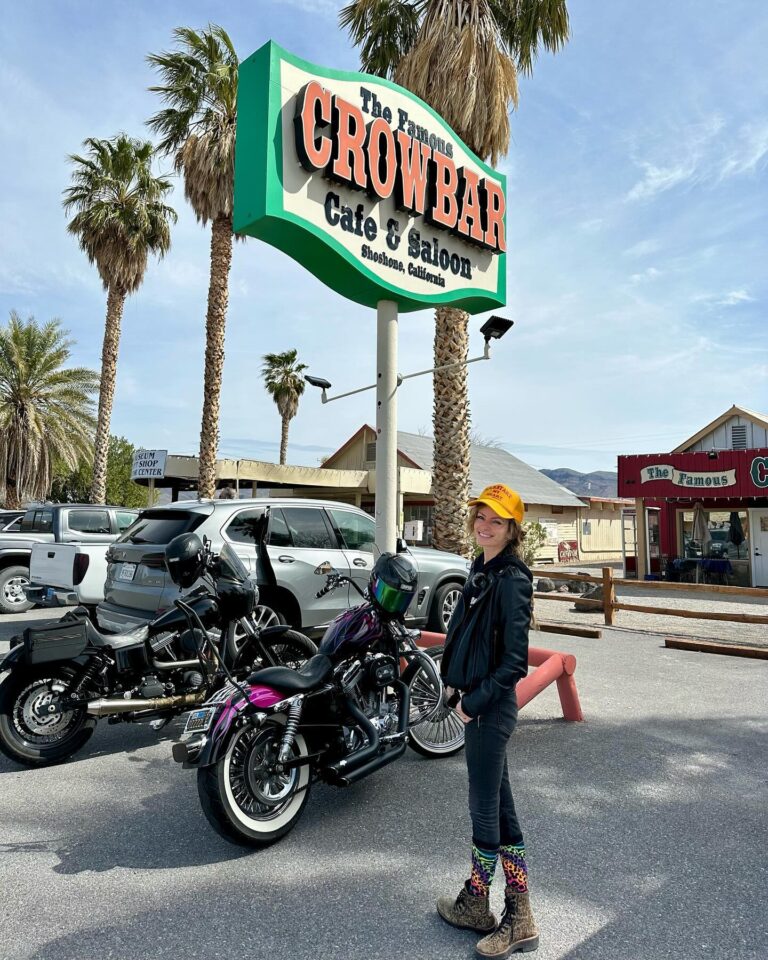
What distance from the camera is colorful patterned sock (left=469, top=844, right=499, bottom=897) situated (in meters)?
2.77

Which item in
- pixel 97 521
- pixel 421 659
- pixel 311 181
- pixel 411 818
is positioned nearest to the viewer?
pixel 411 818

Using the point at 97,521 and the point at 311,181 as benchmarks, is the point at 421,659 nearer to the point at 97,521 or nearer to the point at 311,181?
the point at 311,181

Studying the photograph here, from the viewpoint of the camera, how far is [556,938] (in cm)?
274

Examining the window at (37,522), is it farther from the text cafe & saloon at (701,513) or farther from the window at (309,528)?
the text cafe & saloon at (701,513)

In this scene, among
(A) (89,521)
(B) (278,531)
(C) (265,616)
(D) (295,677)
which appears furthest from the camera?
(A) (89,521)

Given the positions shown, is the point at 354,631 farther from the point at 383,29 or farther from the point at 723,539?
the point at 723,539

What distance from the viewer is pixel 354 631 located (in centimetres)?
405

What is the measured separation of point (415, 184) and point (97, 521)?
25.7ft

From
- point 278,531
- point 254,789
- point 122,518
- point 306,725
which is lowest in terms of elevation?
point 254,789

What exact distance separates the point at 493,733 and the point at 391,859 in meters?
1.11

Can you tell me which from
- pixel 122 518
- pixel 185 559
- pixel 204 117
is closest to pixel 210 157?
pixel 204 117

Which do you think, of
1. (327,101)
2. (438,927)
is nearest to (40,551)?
(327,101)

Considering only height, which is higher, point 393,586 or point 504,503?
point 504,503

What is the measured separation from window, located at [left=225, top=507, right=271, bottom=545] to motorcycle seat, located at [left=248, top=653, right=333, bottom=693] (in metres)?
3.29
